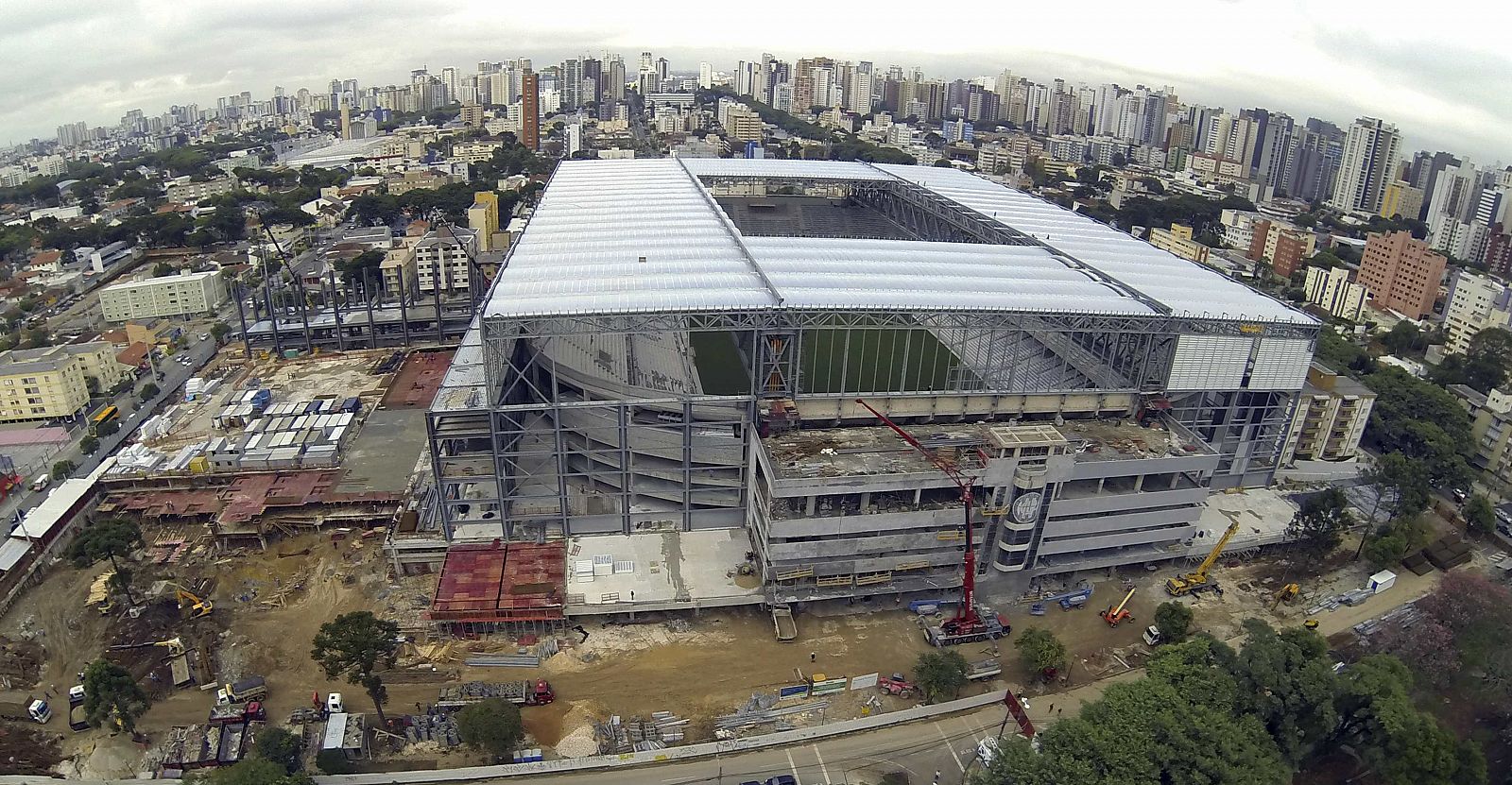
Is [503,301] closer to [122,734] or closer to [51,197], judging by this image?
[122,734]

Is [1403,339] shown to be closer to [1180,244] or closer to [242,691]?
[1180,244]

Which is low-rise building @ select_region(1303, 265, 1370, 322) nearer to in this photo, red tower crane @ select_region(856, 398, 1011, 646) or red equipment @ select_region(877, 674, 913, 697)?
red tower crane @ select_region(856, 398, 1011, 646)

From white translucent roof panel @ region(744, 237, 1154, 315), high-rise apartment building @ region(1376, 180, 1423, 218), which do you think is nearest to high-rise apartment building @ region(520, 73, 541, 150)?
white translucent roof panel @ region(744, 237, 1154, 315)

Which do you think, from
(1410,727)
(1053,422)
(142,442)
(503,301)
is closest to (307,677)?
(503,301)

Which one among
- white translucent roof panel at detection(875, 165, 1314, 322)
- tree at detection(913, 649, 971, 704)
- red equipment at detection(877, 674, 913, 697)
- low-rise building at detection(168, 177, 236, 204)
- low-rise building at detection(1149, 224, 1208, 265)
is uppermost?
white translucent roof panel at detection(875, 165, 1314, 322)

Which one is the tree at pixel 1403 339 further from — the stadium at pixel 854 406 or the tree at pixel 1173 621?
the tree at pixel 1173 621

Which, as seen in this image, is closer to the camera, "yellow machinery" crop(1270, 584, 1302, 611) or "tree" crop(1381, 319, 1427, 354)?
"yellow machinery" crop(1270, 584, 1302, 611)
